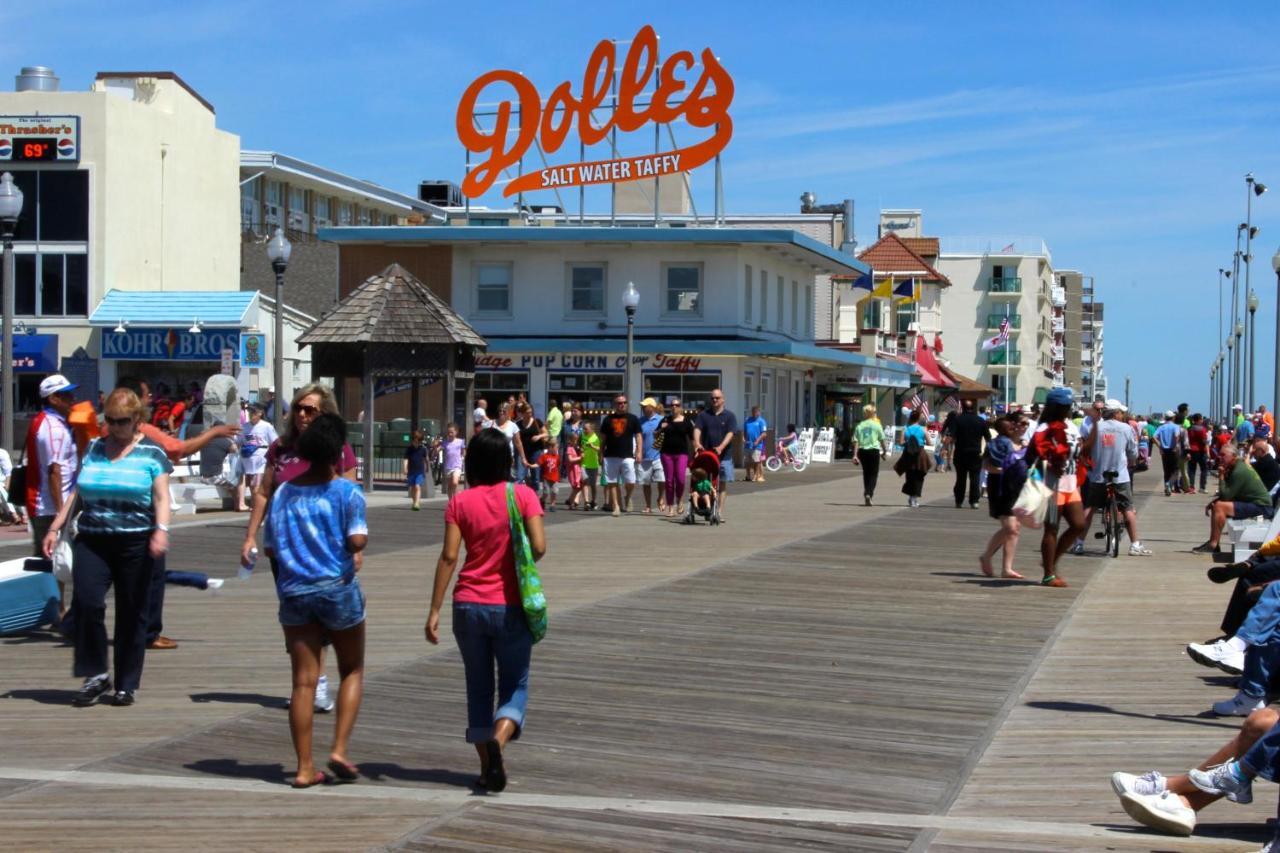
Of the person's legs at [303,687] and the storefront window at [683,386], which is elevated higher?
the storefront window at [683,386]

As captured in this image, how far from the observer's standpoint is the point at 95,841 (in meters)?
6.24

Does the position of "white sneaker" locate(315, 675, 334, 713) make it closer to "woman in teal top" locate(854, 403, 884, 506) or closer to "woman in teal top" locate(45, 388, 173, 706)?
"woman in teal top" locate(45, 388, 173, 706)

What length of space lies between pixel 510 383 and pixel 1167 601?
95.1 feet

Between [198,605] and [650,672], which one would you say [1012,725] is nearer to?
[650,672]

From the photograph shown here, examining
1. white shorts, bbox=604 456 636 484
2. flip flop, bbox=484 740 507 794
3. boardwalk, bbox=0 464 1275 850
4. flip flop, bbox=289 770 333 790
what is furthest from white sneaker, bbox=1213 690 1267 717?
white shorts, bbox=604 456 636 484

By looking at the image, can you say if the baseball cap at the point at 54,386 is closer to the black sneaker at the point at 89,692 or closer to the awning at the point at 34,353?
the black sneaker at the point at 89,692

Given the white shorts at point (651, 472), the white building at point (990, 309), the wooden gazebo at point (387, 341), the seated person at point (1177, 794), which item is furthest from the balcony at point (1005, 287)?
the seated person at point (1177, 794)

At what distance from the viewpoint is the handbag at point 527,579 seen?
285 inches

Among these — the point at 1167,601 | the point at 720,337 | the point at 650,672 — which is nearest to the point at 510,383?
the point at 720,337

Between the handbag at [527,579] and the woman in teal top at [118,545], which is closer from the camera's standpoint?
the handbag at [527,579]

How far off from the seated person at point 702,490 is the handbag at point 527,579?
15.8 meters

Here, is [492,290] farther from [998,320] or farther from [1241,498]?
[998,320]

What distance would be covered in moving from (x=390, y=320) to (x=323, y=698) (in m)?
20.1

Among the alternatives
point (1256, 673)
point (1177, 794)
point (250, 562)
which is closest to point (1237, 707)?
point (1256, 673)
